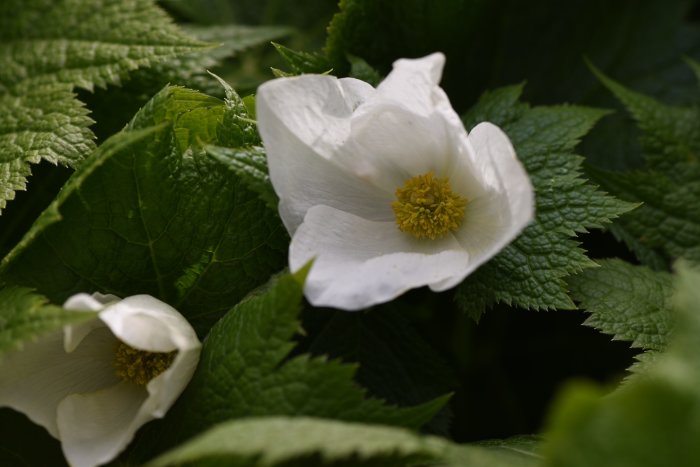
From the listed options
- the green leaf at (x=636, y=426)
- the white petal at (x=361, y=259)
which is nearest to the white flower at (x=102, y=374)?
the white petal at (x=361, y=259)

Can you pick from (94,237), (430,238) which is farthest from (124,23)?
(430,238)

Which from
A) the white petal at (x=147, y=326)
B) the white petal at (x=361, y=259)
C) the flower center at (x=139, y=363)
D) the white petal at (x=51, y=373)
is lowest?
the white petal at (x=51, y=373)

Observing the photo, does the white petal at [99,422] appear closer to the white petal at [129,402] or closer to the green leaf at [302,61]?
the white petal at [129,402]

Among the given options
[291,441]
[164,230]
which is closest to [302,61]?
[164,230]

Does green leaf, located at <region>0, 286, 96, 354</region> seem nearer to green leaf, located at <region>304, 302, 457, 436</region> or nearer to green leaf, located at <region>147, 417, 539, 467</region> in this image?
green leaf, located at <region>147, 417, 539, 467</region>

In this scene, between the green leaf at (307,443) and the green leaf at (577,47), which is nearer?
the green leaf at (307,443)

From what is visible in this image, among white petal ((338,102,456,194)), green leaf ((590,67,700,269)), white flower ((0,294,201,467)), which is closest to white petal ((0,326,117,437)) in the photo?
Answer: white flower ((0,294,201,467))

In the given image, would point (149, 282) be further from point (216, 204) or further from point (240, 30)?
point (240, 30)
